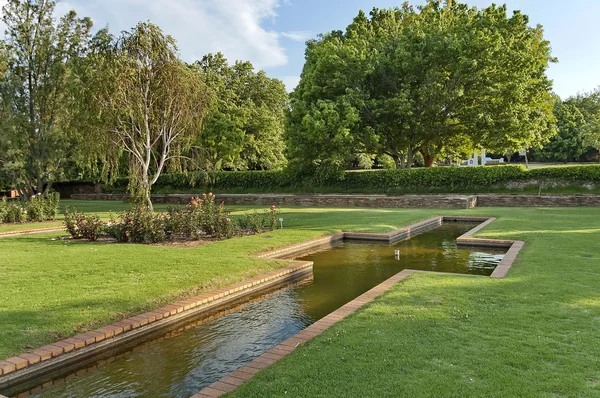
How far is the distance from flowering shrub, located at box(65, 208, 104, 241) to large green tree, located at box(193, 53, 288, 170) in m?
18.7

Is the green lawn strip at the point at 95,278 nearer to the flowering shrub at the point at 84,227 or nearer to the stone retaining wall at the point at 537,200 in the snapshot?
the flowering shrub at the point at 84,227

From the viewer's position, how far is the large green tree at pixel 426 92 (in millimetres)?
24062

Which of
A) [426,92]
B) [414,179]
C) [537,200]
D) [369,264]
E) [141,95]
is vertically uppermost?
[426,92]

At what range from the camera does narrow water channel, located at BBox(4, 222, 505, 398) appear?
4.29 metres

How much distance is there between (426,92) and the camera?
24547 mm

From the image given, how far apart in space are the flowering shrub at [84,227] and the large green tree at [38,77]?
38.4 ft

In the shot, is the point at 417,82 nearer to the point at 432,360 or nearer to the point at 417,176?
the point at 417,176

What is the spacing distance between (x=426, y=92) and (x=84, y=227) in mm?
19355

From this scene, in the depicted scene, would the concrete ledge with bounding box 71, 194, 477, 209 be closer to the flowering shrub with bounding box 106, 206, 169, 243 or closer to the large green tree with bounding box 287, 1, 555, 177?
the large green tree with bounding box 287, 1, 555, 177

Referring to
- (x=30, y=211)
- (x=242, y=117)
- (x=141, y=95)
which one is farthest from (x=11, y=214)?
(x=242, y=117)

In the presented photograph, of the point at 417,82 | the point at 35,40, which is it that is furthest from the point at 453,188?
the point at 35,40

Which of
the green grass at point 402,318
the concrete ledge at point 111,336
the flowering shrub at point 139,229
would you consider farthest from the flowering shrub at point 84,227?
the concrete ledge at point 111,336

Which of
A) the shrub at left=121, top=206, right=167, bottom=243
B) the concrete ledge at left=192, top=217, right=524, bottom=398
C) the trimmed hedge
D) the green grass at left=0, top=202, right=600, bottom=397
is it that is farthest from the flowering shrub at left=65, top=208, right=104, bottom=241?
the concrete ledge at left=192, top=217, right=524, bottom=398

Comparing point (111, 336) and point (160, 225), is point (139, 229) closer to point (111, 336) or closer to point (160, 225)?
point (160, 225)
